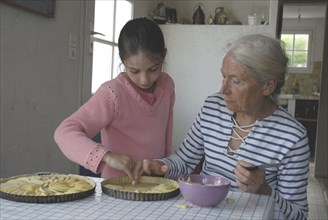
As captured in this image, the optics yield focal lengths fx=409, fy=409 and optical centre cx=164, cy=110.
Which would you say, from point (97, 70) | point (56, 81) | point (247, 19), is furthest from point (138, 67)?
point (247, 19)

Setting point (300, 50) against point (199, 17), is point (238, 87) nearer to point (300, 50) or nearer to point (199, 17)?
point (199, 17)

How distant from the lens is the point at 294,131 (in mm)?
1281

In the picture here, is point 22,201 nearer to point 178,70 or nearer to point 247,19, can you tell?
point 178,70

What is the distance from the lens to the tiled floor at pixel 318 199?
3.32 m

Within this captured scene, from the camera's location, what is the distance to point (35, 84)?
2.30m

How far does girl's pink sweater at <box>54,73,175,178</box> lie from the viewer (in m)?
1.08

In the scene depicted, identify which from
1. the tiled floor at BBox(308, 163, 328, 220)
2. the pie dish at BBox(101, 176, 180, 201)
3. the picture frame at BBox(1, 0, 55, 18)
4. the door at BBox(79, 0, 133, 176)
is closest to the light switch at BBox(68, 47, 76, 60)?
the door at BBox(79, 0, 133, 176)

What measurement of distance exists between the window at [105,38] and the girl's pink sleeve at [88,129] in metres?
1.85

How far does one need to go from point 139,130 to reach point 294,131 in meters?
0.50

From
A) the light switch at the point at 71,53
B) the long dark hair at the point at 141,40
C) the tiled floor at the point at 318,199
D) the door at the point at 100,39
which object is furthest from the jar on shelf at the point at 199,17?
the long dark hair at the point at 141,40

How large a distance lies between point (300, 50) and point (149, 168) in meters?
7.42

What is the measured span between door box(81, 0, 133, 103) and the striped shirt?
4.69ft

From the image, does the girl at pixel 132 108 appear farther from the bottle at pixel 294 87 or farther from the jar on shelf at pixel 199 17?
the bottle at pixel 294 87

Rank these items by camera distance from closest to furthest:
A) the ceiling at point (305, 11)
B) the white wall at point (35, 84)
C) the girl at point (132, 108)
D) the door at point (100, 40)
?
the girl at point (132, 108)
the white wall at point (35, 84)
the door at point (100, 40)
the ceiling at point (305, 11)
